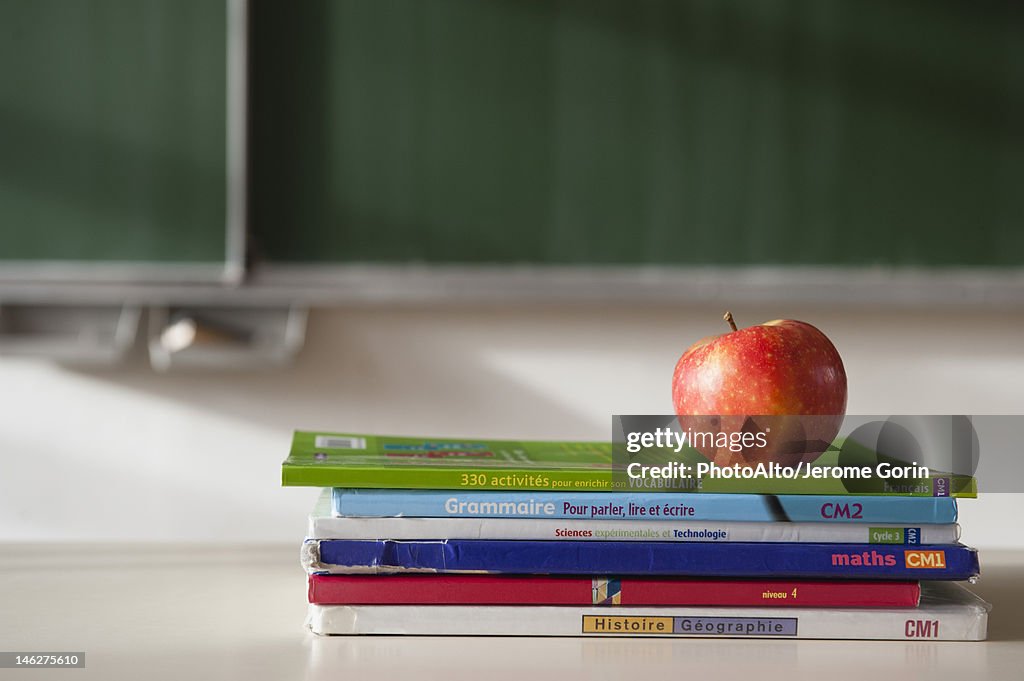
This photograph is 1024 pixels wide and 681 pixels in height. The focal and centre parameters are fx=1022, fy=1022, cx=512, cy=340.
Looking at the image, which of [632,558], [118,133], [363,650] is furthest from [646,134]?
[363,650]

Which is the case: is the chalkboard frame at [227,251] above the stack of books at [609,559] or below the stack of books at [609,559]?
above

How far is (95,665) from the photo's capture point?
75 centimetres

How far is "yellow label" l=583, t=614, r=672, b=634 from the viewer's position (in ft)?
2.64

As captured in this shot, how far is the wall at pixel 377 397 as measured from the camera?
1.53 m

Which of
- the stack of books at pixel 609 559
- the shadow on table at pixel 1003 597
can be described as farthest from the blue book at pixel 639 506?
the shadow on table at pixel 1003 597

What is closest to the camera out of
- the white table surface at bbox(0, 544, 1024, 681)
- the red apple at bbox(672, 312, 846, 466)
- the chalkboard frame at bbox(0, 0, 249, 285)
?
the white table surface at bbox(0, 544, 1024, 681)

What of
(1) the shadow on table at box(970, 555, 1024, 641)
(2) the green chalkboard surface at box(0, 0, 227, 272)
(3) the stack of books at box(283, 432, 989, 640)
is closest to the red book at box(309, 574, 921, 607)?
(3) the stack of books at box(283, 432, 989, 640)

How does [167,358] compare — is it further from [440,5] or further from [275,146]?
[440,5]

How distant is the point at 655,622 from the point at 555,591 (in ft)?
0.27

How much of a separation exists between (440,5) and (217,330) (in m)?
0.58

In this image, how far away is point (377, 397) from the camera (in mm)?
1547

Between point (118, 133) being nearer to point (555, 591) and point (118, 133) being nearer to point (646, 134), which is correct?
point (646, 134)

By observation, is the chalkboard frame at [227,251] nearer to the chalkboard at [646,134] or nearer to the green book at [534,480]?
the chalkboard at [646,134]

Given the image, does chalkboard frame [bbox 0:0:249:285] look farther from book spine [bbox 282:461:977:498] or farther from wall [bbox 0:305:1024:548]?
book spine [bbox 282:461:977:498]
